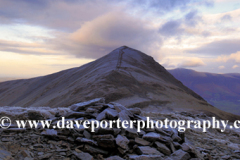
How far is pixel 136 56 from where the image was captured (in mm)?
32312

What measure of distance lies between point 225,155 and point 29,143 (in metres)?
5.62

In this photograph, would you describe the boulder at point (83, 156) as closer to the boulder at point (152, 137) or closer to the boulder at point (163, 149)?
the boulder at point (152, 137)

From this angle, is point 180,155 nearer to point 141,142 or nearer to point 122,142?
point 141,142

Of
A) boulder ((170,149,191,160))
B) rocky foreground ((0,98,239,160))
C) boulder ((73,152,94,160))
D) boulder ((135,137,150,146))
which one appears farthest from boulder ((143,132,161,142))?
boulder ((73,152,94,160))

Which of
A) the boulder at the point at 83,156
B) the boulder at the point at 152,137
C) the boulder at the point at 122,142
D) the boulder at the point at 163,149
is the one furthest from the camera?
the boulder at the point at 152,137

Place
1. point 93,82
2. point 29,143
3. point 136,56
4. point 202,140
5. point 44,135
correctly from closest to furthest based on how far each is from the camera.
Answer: point 29,143 → point 44,135 → point 202,140 → point 93,82 → point 136,56

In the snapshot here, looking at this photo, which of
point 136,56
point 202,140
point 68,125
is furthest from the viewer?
point 136,56

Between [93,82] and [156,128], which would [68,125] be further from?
[93,82]

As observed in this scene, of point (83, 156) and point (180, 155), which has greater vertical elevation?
point (83, 156)

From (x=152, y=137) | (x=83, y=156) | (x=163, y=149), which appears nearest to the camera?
(x=83, y=156)

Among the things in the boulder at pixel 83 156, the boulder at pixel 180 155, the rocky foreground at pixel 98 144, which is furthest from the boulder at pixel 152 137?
the boulder at pixel 83 156

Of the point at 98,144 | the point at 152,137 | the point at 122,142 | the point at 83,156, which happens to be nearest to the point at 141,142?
the point at 152,137

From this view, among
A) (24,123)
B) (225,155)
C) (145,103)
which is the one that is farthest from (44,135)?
(145,103)

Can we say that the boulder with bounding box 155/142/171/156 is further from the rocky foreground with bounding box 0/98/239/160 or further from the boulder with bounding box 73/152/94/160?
the boulder with bounding box 73/152/94/160
